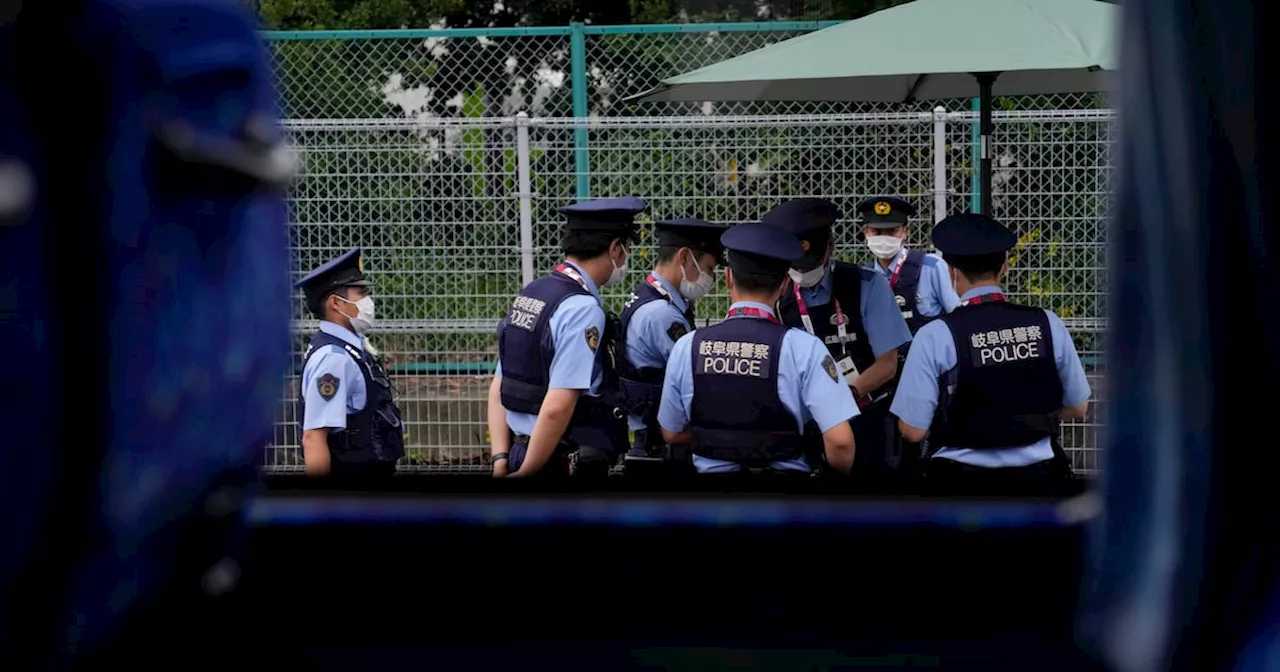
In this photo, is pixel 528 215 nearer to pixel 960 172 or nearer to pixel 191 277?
pixel 960 172

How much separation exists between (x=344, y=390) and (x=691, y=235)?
129 centimetres

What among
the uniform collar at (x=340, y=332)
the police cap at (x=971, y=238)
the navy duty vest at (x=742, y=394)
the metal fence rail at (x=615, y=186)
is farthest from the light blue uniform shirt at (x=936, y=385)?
the metal fence rail at (x=615, y=186)

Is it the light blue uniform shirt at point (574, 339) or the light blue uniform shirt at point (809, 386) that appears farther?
the light blue uniform shirt at point (574, 339)

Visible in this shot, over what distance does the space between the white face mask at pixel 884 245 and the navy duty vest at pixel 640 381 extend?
1.63 metres

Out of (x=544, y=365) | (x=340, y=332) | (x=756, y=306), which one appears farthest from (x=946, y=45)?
(x=340, y=332)

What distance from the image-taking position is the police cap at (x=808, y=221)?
14.6 feet

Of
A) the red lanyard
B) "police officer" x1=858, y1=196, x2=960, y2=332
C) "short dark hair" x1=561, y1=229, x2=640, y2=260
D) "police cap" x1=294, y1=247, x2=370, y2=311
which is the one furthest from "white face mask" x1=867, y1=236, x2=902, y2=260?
"police cap" x1=294, y1=247, x2=370, y2=311

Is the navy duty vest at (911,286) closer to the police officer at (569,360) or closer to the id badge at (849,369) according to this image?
the id badge at (849,369)

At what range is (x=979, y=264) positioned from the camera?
3.55 metres

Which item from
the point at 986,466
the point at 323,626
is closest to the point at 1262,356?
the point at 323,626

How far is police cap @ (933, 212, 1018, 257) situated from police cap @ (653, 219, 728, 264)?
912 millimetres

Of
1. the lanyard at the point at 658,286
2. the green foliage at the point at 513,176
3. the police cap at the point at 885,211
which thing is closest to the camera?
the lanyard at the point at 658,286

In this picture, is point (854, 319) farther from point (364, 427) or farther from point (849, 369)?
point (364, 427)

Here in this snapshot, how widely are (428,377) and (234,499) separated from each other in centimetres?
461
